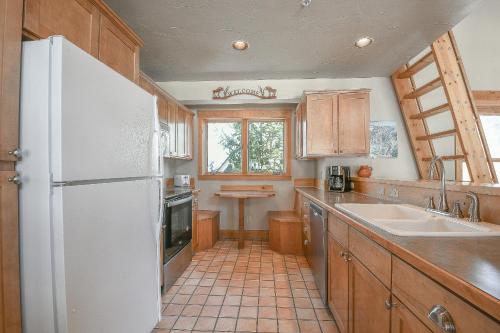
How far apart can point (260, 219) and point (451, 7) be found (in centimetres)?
355

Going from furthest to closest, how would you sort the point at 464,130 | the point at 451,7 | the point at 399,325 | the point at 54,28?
the point at 464,130 → the point at 451,7 → the point at 54,28 → the point at 399,325

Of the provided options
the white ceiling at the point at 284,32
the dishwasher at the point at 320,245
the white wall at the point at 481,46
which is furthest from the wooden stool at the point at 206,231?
the white wall at the point at 481,46

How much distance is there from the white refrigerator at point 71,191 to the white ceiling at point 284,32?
3.87 ft

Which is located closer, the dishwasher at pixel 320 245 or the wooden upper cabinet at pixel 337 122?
the dishwasher at pixel 320 245

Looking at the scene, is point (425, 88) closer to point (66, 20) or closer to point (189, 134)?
point (189, 134)

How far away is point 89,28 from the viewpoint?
153cm

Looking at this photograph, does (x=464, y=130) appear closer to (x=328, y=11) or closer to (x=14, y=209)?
(x=328, y=11)

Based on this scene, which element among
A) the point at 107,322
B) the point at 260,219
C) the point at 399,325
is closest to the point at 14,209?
the point at 107,322

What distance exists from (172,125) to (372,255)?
286cm

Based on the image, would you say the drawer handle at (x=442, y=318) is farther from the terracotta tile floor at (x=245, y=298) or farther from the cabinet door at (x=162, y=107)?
the cabinet door at (x=162, y=107)

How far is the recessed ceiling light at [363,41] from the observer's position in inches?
101

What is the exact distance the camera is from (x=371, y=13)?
2.15m

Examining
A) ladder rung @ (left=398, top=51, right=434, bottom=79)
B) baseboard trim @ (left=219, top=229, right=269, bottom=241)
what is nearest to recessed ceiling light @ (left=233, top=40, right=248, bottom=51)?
Answer: ladder rung @ (left=398, top=51, right=434, bottom=79)

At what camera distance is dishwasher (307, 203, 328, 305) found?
2143 mm
